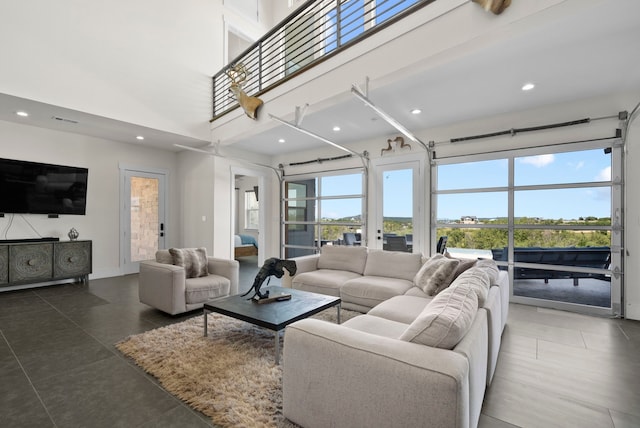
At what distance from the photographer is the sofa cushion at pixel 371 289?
328cm

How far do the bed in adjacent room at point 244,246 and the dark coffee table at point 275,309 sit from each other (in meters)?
5.04

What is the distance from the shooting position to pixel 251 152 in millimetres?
6855

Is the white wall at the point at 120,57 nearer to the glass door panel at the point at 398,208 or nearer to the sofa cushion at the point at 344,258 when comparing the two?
the sofa cushion at the point at 344,258

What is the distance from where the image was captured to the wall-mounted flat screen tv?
4.73 meters

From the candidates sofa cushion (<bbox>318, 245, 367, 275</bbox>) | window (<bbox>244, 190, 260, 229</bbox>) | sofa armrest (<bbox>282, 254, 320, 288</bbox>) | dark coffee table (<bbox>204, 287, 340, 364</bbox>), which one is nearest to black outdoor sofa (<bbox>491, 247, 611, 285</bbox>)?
sofa cushion (<bbox>318, 245, 367, 275</bbox>)

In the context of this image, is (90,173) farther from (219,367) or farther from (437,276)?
(437,276)

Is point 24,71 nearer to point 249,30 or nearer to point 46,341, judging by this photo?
point 46,341

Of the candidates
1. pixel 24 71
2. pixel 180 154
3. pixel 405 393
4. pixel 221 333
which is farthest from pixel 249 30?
pixel 405 393

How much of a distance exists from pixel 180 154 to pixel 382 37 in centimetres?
550

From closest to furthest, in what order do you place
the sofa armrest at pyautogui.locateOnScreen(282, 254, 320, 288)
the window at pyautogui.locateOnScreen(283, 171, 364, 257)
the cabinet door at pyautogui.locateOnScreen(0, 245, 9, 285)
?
the sofa armrest at pyautogui.locateOnScreen(282, 254, 320, 288) < the cabinet door at pyautogui.locateOnScreen(0, 245, 9, 285) < the window at pyautogui.locateOnScreen(283, 171, 364, 257)

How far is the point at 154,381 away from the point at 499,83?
440 cm

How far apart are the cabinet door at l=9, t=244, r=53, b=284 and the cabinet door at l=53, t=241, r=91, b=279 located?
3.5 inches

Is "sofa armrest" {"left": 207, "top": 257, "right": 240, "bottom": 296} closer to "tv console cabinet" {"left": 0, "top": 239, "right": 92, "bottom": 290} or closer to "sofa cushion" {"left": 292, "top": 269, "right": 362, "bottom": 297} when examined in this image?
"sofa cushion" {"left": 292, "top": 269, "right": 362, "bottom": 297}

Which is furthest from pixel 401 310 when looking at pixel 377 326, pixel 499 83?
pixel 499 83
